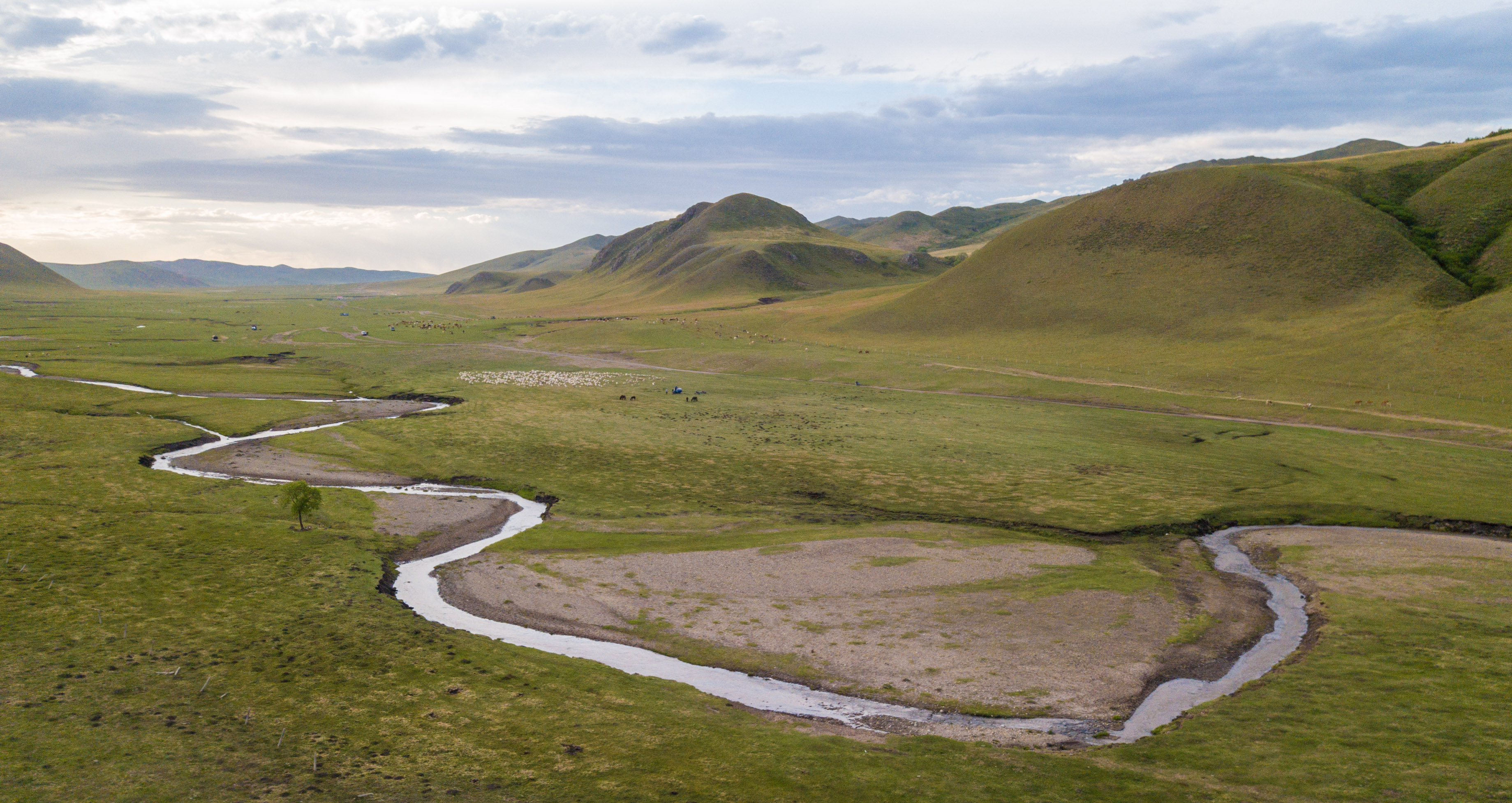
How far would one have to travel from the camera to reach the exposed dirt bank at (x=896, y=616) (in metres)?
30.2

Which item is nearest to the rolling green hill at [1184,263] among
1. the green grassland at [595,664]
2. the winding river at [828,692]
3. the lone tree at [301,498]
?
the green grassland at [595,664]

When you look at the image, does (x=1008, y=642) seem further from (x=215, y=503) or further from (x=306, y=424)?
(x=306, y=424)

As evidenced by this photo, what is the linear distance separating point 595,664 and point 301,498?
24831mm

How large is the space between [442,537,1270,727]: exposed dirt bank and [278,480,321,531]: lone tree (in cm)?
1067

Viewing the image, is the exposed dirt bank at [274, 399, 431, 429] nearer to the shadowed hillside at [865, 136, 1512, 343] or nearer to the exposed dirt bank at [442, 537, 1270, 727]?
the exposed dirt bank at [442, 537, 1270, 727]

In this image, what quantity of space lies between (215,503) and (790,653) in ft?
126

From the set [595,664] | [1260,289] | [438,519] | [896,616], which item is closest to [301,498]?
[438,519]

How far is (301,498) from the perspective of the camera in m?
46.0

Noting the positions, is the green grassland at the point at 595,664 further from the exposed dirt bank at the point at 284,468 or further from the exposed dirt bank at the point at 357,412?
the exposed dirt bank at the point at 357,412

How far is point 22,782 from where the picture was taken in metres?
20.7

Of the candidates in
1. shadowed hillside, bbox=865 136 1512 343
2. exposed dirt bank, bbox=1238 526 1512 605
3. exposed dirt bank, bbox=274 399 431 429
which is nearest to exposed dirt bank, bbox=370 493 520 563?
exposed dirt bank, bbox=274 399 431 429

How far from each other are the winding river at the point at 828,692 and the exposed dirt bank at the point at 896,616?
22.8 inches

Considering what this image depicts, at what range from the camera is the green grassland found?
22766mm

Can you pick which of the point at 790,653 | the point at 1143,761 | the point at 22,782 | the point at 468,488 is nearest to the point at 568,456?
the point at 468,488
